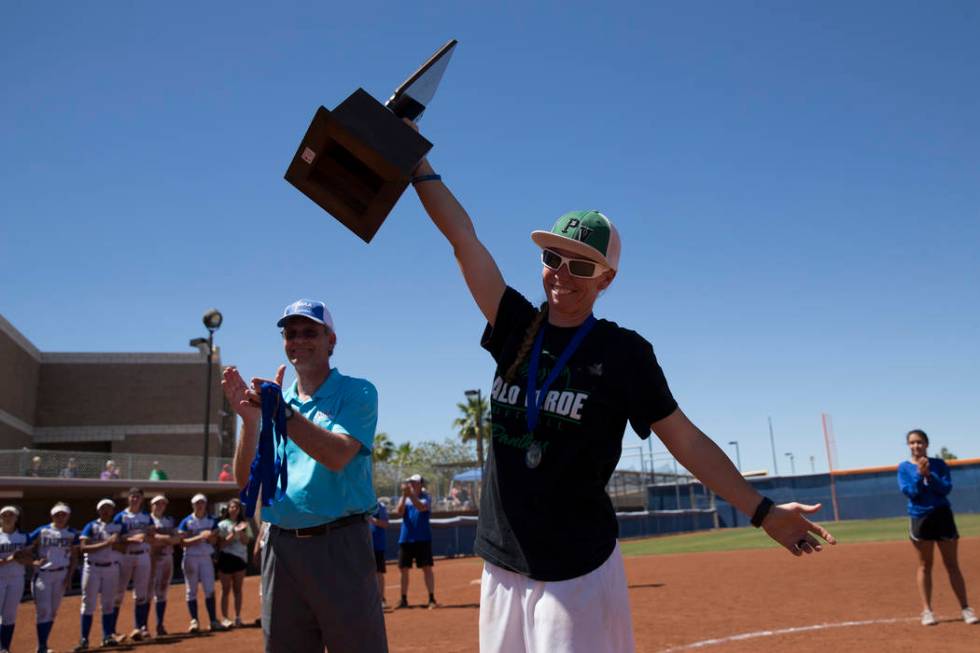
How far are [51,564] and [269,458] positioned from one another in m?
11.1

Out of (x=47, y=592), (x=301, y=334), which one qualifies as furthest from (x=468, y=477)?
(x=301, y=334)

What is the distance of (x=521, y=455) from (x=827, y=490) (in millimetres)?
50809

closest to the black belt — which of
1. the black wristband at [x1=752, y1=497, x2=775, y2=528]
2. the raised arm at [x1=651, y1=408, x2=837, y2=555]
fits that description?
the raised arm at [x1=651, y1=408, x2=837, y2=555]

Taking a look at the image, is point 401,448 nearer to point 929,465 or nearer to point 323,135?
point 929,465

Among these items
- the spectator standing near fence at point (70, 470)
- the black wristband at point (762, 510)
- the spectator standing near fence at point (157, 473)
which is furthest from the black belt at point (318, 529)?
the spectator standing near fence at point (157, 473)

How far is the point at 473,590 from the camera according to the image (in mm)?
16469

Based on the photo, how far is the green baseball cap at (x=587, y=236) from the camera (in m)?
2.87

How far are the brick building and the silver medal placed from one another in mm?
43876

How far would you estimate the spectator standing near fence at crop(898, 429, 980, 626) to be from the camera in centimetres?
916

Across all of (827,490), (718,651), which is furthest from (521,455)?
(827,490)

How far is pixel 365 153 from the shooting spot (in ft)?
10.3

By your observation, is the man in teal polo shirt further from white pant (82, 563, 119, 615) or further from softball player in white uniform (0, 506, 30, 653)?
white pant (82, 563, 119, 615)

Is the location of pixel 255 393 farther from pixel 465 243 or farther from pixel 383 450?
pixel 383 450

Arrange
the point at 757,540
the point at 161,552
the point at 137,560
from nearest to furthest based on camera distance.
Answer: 1. the point at 137,560
2. the point at 161,552
3. the point at 757,540
